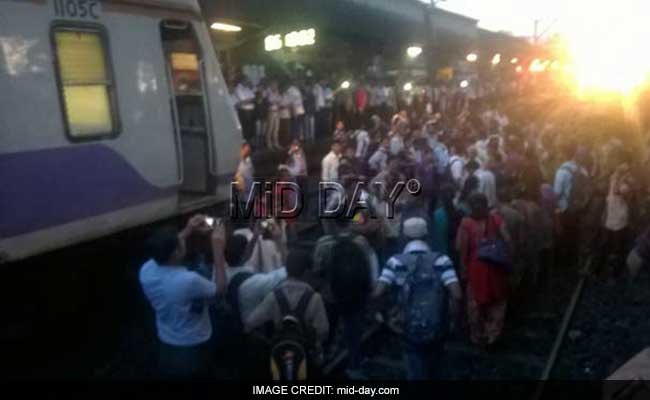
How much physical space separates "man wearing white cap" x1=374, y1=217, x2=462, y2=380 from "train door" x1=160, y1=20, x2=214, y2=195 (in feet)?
12.2

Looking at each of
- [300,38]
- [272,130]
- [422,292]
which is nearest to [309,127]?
[272,130]

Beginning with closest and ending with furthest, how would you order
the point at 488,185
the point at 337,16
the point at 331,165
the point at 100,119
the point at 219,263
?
the point at 219,263
the point at 100,119
the point at 488,185
the point at 331,165
the point at 337,16

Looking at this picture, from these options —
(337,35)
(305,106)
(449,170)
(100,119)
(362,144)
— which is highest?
(337,35)

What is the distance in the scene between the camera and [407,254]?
5.19m

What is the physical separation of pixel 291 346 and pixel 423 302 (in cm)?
122

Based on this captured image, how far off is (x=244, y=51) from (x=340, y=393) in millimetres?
13834

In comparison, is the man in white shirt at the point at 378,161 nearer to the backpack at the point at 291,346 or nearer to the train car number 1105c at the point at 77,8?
the train car number 1105c at the point at 77,8

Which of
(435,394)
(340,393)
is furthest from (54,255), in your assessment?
(435,394)

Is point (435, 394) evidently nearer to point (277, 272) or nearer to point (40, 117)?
point (277, 272)

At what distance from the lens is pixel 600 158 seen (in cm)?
1119

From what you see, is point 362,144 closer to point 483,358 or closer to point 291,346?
point 483,358

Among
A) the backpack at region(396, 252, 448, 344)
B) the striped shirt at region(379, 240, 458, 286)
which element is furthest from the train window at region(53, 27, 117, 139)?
the backpack at region(396, 252, 448, 344)

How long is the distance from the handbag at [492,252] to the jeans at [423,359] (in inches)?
52.3

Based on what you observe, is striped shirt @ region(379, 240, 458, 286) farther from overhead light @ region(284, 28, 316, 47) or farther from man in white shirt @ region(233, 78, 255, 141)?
overhead light @ region(284, 28, 316, 47)
